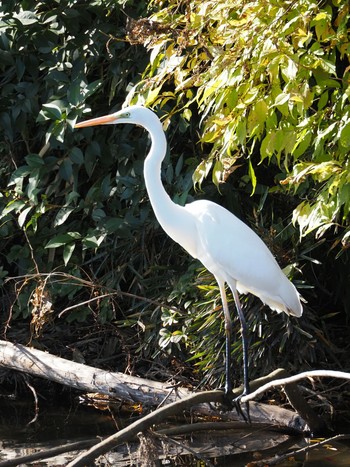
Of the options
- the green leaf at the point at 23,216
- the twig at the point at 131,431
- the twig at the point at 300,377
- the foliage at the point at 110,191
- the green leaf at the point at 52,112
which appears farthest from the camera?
the green leaf at the point at 23,216

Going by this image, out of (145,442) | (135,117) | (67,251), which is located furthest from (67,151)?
(145,442)

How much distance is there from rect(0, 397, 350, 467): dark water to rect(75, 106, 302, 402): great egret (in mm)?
386

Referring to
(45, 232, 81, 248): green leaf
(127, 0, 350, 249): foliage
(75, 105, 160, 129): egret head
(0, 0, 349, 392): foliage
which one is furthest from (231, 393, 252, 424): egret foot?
(45, 232, 81, 248): green leaf

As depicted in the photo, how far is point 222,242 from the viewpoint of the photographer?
3.79 meters

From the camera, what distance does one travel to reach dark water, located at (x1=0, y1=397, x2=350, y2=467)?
3.71 m

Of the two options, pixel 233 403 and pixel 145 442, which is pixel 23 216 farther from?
pixel 145 442

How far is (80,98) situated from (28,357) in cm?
145

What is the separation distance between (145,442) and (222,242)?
3.33 feet

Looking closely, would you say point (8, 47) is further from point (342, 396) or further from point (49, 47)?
point (342, 396)

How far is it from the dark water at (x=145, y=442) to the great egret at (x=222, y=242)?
386mm

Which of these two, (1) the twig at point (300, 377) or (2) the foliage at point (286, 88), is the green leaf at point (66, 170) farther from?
(1) the twig at point (300, 377)

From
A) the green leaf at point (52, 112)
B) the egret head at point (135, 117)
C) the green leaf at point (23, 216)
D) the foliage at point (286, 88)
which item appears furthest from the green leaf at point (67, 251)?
the foliage at point (286, 88)

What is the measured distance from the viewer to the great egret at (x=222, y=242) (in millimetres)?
3656

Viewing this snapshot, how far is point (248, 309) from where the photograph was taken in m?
4.48
